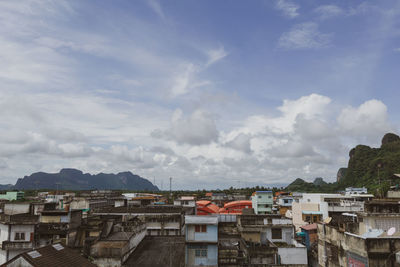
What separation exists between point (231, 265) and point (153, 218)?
72.5 ft

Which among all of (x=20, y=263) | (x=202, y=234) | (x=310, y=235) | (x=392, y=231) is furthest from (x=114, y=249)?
(x=310, y=235)

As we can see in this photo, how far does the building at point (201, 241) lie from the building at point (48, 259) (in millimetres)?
9772

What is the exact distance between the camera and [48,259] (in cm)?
2058

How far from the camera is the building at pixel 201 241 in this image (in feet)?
94.8

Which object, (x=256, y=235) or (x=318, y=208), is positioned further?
(x=318, y=208)

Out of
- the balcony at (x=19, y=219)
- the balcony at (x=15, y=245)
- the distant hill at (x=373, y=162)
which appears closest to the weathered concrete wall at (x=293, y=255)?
the balcony at (x=19, y=219)

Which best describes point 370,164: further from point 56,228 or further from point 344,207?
point 56,228

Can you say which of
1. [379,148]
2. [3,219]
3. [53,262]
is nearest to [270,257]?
[53,262]

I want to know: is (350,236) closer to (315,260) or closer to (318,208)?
(315,260)

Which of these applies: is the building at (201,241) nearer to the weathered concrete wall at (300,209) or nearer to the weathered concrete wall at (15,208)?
the weathered concrete wall at (300,209)

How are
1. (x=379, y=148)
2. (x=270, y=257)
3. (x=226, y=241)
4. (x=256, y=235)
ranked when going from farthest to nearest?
1. (x=379, y=148)
2. (x=256, y=235)
3. (x=226, y=241)
4. (x=270, y=257)

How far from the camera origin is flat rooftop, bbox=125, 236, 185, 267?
29553 millimetres

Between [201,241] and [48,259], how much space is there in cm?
1380

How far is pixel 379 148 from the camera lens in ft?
539
